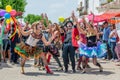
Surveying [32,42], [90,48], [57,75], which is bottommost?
[57,75]

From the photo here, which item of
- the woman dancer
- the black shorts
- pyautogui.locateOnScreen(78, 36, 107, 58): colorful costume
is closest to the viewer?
the woman dancer

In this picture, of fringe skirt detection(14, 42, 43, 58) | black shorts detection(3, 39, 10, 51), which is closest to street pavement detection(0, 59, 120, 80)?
fringe skirt detection(14, 42, 43, 58)

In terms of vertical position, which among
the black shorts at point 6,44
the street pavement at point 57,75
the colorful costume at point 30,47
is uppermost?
the colorful costume at point 30,47

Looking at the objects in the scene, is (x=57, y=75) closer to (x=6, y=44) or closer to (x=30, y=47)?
(x=30, y=47)

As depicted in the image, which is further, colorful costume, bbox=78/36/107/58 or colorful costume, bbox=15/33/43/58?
colorful costume, bbox=78/36/107/58

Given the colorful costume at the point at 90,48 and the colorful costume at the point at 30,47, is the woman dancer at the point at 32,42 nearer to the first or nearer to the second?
the colorful costume at the point at 30,47

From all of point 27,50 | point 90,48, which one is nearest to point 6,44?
point 27,50

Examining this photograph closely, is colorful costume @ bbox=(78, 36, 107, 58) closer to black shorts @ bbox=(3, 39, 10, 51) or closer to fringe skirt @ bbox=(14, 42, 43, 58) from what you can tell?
fringe skirt @ bbox=(14, 42, 43, 58)

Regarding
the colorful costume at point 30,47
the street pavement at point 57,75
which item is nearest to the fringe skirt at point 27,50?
the colorful costume at point 30,47

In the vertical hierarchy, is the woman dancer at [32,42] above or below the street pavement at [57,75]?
above

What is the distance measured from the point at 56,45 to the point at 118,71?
2382 mm

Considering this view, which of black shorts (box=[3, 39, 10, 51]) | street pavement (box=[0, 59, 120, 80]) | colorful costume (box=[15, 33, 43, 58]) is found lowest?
street pavement (box=[0, 59, 120, 80])

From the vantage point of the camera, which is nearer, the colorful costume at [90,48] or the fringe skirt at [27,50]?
the fringe skirt at [27,50]

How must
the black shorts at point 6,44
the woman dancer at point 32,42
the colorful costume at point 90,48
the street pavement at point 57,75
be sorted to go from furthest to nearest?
the black shorts at point 6,44, the colorful costume at point 90,48, the woman dancer at point 32,42, the street pavement at point 57,75
